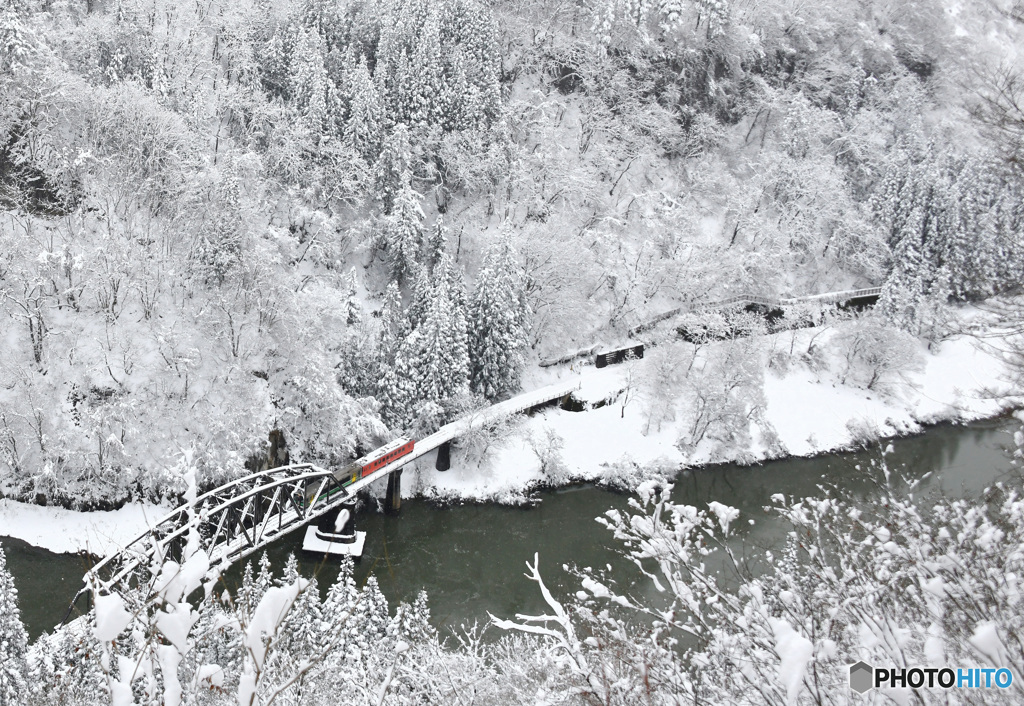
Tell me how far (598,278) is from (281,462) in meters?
23.3

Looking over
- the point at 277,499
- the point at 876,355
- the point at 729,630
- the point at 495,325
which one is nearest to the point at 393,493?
the point at 277,499

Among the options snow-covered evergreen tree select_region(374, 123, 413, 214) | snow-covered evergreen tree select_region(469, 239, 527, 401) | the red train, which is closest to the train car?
the red train

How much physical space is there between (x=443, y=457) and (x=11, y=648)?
18.7 m

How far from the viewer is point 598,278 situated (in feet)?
136

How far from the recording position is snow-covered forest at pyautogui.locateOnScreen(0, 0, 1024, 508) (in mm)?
27547

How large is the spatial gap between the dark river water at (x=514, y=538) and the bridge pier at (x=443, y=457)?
233 centimetres

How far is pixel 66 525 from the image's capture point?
24.9 metres

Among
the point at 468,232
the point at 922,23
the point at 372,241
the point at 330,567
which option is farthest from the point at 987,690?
the point at 922,23

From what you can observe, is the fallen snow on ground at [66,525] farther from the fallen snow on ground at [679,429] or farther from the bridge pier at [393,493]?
the fallen snow on ground at [679,429]

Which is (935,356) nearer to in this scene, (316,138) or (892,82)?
(892,82)

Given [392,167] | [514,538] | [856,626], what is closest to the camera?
[856,626]

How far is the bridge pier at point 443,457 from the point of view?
3130cm

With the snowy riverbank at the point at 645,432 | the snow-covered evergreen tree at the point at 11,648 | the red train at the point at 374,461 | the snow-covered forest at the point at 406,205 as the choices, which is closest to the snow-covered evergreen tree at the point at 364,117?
the snow-covered forest at the point at 406,205

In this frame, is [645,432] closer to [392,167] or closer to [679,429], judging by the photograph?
[679,429]
